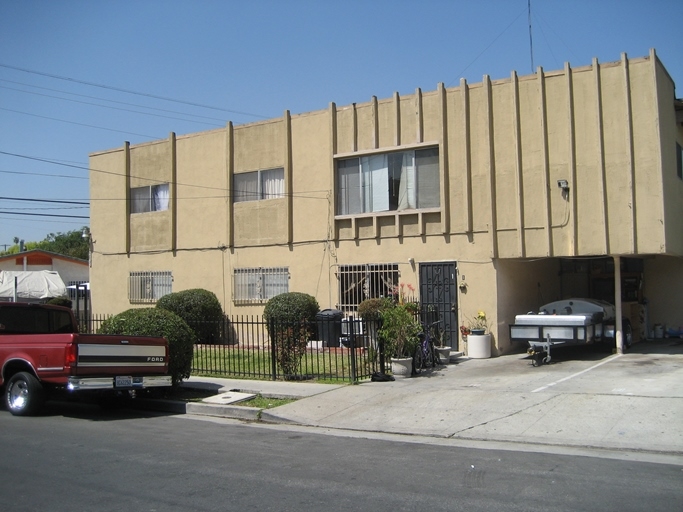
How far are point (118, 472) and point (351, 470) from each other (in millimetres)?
2596

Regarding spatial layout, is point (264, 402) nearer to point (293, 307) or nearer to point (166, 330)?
point (166, 330)

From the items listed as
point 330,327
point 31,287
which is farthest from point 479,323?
point 31,287

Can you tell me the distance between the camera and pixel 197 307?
70.9 ft

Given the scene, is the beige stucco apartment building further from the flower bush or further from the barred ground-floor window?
the flower bush

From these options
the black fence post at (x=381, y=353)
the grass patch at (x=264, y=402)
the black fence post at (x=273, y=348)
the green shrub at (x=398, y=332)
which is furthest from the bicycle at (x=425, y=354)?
the grass patch at (x=264, y=402)

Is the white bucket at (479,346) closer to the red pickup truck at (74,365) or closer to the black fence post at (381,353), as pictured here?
the black fence post at (381,353)

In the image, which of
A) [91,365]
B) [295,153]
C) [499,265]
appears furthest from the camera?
[295,153]

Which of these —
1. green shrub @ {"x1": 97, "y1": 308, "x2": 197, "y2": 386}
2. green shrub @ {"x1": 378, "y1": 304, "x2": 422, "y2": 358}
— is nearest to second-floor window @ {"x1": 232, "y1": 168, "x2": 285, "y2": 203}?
green shrub @ {"x1": 378, "y1": 304, "x2": 422, "y2": 358}

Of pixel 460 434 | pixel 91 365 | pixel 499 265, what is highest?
pixel 499 265

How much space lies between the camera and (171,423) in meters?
11.2

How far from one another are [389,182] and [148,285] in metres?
10.1

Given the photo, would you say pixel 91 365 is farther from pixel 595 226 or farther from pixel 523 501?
pixel 595 226

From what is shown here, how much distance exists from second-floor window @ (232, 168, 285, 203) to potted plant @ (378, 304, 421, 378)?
27.8 feet

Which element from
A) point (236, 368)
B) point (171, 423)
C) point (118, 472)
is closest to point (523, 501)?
point (118, 472)
